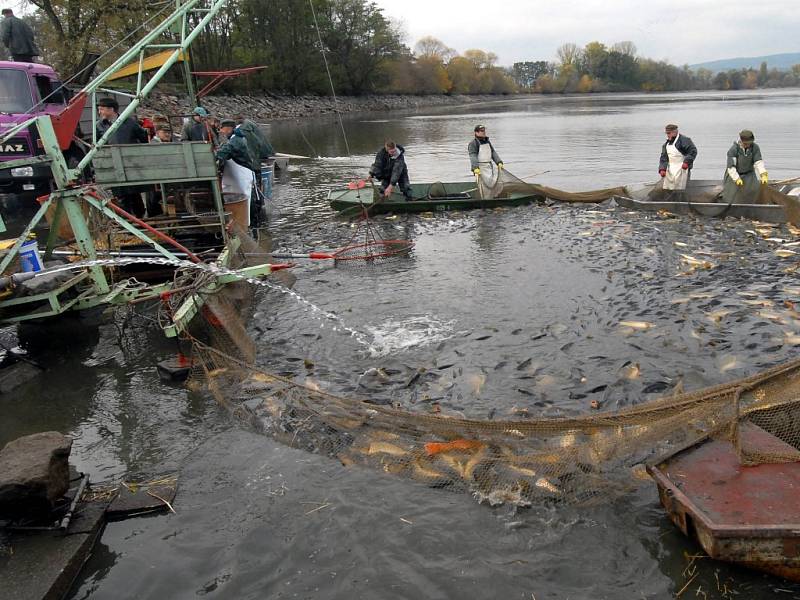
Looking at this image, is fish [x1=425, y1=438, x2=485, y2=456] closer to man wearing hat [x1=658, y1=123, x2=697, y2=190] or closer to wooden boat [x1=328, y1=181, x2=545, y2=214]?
wooden boat [x1=328, y1=181, x2=545, y2=214]

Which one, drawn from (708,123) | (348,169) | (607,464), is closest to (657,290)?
(607,464)

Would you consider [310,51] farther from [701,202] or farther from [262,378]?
[262,378]

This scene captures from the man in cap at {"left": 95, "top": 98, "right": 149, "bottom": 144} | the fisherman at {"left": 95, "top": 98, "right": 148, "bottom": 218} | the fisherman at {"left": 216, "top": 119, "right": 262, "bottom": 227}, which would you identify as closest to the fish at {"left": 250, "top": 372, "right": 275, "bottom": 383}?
the fisherman at {"left": 95, "top": 98, "right": 148, "bottom": 218}

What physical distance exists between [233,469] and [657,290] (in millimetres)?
7256

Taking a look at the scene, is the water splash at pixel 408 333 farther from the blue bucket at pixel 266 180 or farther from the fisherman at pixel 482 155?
the blue bucket at pixel 266 180

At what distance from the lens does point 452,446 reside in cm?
527

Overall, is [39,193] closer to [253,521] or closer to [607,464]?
[253,521]

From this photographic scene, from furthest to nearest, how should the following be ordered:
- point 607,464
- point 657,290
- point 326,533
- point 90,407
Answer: point 657,290, point 90,407, point 607,464, point 326,533

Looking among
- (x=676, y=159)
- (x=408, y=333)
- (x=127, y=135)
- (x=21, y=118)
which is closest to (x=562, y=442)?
(x=408, y=333)

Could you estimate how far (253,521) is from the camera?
4.77 meters

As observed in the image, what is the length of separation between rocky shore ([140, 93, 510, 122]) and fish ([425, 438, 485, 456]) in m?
37.8

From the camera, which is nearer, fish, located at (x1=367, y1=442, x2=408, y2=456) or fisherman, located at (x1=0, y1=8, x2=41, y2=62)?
fish, located at (x1=367, y1=442, x2=408, y2=456)

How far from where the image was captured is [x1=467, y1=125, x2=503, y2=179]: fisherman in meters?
15.5

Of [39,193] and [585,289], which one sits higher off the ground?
[39,193]
